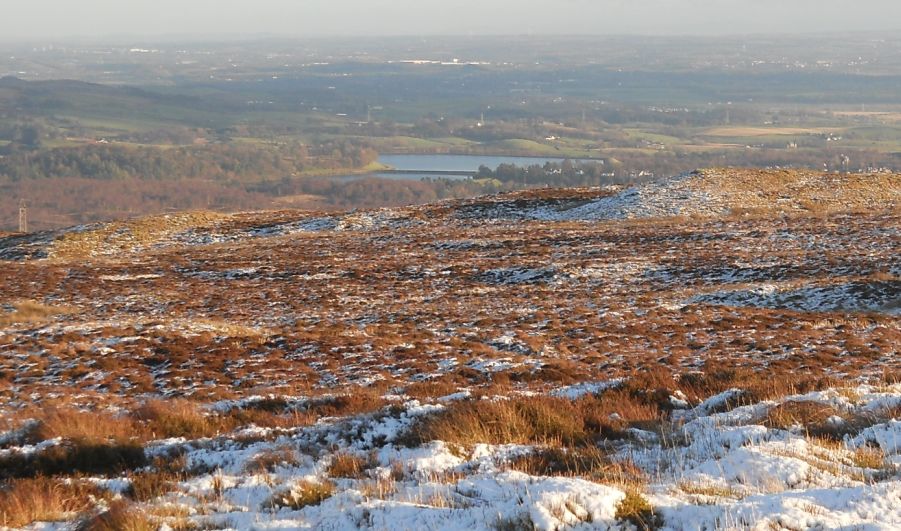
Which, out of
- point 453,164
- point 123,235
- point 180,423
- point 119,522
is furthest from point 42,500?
point 453,164

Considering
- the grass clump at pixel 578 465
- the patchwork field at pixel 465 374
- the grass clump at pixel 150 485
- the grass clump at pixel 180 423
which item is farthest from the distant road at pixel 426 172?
the grass clump at pixel 150 485

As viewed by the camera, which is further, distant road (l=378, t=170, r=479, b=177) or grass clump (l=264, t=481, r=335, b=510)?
distant road (l=378, t=170, r=479, b=177)

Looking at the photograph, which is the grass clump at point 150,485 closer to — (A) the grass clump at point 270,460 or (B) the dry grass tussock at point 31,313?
(A) the grass clump at point 270,460

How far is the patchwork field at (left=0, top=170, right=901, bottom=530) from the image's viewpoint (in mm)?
7695

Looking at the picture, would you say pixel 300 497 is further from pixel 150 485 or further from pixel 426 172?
pixel 426 172

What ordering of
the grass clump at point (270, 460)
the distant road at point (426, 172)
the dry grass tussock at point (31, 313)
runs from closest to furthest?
the grass clump at point (270, 460), the dry grass tussock at point (31, 313), the distant road at point (426, 172)

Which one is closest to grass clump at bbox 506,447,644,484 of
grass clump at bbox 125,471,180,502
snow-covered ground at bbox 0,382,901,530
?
snow-covered ground at bbox 0,382,901,530

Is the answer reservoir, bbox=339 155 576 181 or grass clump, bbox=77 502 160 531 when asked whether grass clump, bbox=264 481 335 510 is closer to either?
grass clump, bbox=77 502 160 531

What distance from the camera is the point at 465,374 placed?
18688mm

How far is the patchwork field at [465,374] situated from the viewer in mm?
7695

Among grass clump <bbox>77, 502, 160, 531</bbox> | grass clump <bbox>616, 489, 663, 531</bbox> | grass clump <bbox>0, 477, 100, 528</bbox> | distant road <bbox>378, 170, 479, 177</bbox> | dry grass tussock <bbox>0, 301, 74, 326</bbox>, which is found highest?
grass clump <bbox>616, 489, 663, 531</bbox>

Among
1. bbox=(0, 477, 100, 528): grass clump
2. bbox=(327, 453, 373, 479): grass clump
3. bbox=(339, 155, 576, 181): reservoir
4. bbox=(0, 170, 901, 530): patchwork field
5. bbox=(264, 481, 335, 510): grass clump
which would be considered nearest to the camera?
bbox=(0, 477, 100, 528): grass clump

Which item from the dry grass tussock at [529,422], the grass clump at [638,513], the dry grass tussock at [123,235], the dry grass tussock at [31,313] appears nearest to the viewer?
the grass clump at [638,513]

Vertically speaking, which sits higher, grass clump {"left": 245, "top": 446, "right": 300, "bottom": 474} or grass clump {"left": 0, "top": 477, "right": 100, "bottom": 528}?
grass clump {"left": 0, "top": 477, "right": 100, "bottom": 528}
